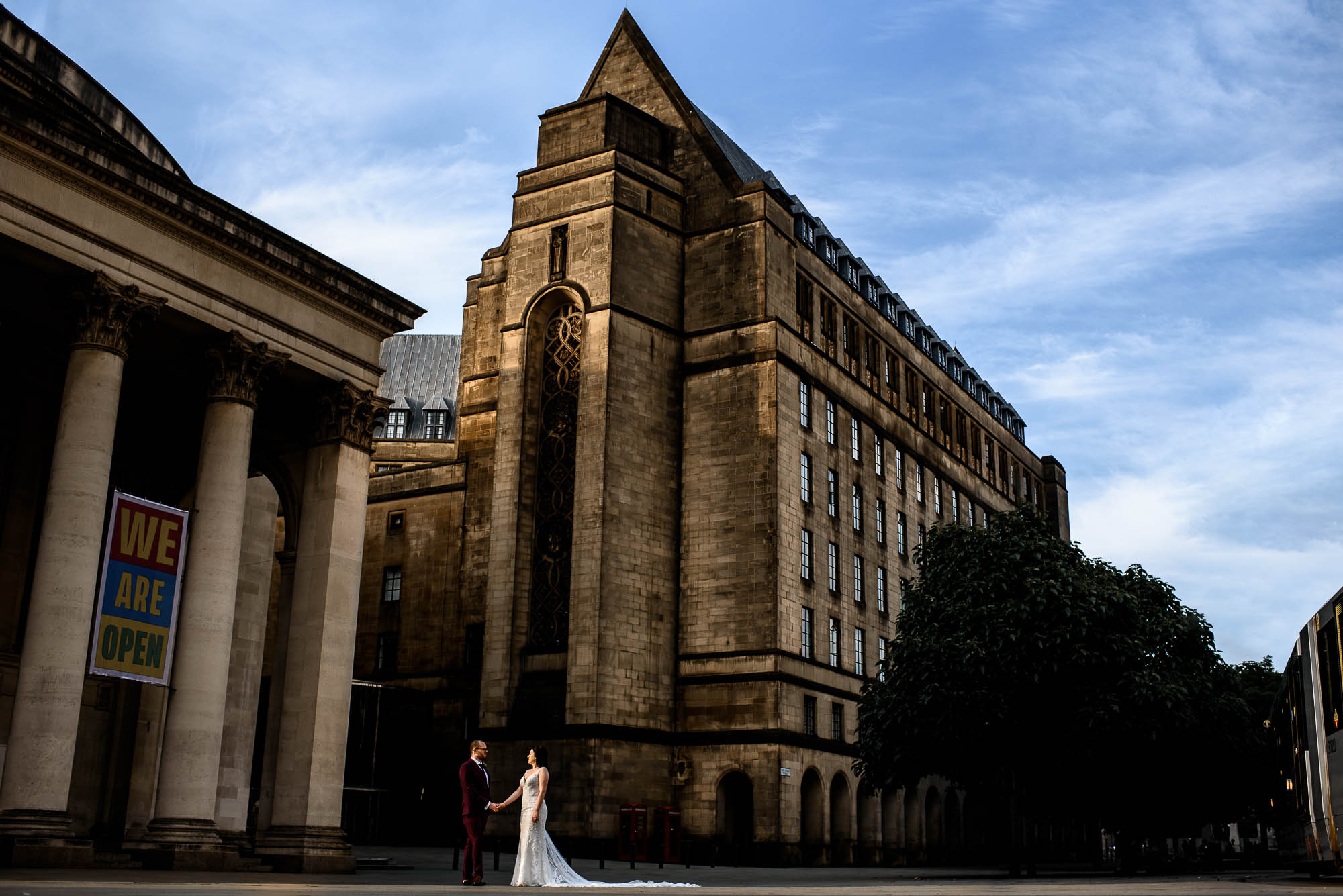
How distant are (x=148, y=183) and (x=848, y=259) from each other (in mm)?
46089

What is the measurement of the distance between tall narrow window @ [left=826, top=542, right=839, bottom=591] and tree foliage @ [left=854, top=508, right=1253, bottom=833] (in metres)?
12.7

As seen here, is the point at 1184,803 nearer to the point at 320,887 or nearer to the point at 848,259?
the point at 848,259

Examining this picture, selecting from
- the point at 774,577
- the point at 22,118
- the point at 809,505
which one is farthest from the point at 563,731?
the point at 22,118

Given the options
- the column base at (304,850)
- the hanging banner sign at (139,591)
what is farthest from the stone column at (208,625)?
the column base at (304,850)

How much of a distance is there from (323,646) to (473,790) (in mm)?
10387

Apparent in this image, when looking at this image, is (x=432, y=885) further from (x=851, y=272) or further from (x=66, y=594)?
(x=851, y=272)

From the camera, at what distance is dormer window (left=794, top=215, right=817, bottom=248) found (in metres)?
61.7

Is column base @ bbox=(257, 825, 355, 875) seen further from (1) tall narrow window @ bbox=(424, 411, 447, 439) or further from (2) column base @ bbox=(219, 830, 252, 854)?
(1) tall narrow window @ bbox=(424, 411, 447, 439)

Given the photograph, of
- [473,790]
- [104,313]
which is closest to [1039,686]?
[473,790]

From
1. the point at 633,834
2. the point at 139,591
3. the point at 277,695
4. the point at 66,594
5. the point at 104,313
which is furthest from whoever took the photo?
the point at 633,834

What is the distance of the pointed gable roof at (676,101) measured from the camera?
2227 inches

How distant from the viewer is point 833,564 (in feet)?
186

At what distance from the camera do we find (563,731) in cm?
4819

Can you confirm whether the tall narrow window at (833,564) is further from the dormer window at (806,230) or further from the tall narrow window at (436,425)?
the tall narrow window at (436,425)
